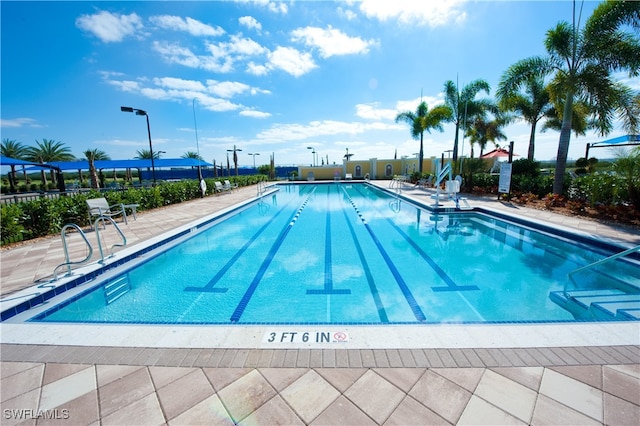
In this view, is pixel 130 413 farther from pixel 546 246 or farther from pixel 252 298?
pixel 546 246

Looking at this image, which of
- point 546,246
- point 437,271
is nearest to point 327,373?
point 437,271

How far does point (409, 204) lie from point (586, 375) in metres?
9.78

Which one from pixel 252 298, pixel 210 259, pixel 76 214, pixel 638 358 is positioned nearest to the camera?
pixel 638 358

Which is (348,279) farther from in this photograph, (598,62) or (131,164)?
(131,164)

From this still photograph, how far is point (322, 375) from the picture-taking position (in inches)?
75.1

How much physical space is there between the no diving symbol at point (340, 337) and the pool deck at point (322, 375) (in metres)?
0.05

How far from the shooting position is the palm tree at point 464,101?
55.4ft

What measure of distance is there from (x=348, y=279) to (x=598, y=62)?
1067 cm

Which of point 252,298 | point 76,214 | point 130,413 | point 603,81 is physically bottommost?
point 252,298

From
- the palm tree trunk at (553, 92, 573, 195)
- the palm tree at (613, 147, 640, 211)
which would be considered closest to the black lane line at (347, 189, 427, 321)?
the palm tree at (613, 147, 640, 211)

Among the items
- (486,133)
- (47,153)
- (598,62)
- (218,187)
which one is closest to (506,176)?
(598,62)

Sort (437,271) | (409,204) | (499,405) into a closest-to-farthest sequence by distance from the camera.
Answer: (499,405), (437,271), (409,204)

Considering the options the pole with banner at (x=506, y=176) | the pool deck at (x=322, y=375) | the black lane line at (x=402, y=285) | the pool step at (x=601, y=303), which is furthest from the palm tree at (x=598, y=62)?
the pool deck at (x=322, y=375)

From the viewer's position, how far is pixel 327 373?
193 cm
